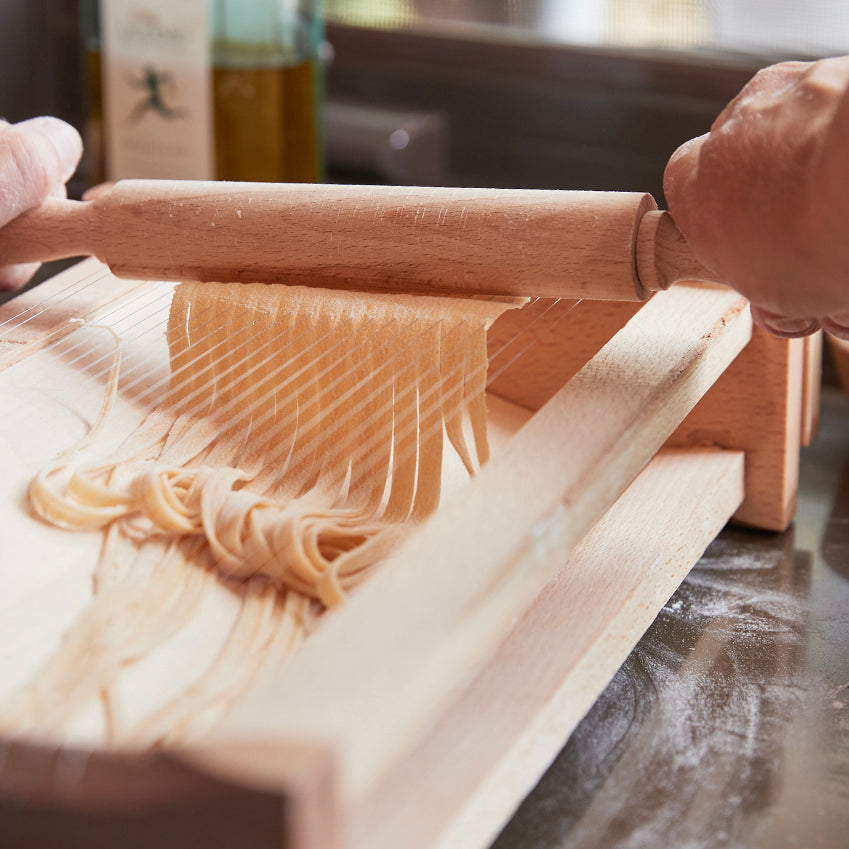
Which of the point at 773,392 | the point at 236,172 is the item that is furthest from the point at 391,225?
the point at 236,172

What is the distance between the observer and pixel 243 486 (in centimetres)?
49

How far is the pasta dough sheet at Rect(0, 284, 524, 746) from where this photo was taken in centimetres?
37

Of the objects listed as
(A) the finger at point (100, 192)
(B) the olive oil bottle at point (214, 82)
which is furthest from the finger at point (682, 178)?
(B) the olive oil bottle at point (214, 82)

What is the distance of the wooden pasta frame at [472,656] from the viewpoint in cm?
29

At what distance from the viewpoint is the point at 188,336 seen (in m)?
0.57

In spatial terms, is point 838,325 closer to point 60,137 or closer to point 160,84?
point 60,137

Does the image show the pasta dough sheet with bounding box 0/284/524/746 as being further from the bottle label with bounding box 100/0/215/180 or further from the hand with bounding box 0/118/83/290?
the bottle label with bounding box 100/0/215/180

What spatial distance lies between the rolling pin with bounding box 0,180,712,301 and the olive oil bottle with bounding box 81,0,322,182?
485mm

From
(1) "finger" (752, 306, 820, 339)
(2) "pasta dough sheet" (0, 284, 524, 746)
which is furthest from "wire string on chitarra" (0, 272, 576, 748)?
(1) "finger" (752, 306, 820, 339)

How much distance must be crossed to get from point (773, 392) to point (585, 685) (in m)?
0.25

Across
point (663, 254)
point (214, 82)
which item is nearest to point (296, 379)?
point (663, 254)

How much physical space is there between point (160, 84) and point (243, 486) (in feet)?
2.37

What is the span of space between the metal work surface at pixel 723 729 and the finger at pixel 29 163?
1.30 feet

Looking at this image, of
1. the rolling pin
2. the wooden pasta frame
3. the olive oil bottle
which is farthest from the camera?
the olive oil bottle
